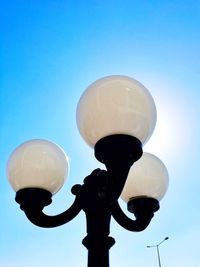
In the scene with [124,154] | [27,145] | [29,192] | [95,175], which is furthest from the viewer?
[27,145]

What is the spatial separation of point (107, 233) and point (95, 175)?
13.8 inches

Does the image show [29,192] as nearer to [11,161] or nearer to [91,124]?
[11,161]

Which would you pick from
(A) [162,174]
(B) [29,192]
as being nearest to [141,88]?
(A) [162,174]

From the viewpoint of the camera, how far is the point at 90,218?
1908 millimetres

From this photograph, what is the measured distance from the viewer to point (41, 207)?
2.16 m

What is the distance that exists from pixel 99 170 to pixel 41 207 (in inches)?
19.1

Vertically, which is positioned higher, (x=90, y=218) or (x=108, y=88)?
(x=108, y=88)

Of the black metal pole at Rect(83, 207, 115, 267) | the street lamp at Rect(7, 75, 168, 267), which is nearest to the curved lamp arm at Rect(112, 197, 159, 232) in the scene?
the street lamp at Rect(7, 75, 168, 267)

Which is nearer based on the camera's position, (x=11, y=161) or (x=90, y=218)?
(x=90, y=218)

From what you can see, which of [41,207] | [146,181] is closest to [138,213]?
[146,181]

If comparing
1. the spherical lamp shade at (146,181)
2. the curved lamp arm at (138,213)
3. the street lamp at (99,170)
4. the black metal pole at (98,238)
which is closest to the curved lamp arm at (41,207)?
the street lamp at (99,170)

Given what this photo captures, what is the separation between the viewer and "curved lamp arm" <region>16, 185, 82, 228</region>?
202cm

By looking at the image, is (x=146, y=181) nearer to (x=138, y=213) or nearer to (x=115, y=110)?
(x=138, y=213)

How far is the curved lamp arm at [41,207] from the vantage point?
202cm
